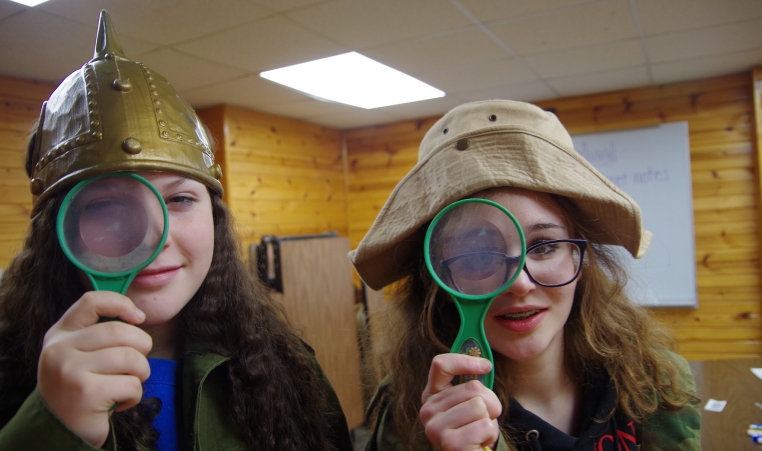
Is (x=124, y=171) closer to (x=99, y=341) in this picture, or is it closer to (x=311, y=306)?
(x=99, y=341)

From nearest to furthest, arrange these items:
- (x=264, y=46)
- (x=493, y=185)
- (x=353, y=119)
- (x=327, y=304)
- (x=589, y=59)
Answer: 1. (x=493, y=185)
2. (x=264, y=46)
3. (x=589, y=59)
4. (x=327, y=304)
5. (x=353, y=119)

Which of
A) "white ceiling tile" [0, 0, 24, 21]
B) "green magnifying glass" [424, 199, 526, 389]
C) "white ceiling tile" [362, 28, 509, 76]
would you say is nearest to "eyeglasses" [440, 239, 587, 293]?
"green magnifying glass" [424, 199, 526, 389]

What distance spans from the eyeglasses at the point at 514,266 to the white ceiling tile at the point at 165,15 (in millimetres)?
1850

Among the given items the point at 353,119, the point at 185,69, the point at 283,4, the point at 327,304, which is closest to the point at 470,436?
the point at 283,4

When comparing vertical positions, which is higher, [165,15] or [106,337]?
[165,15]

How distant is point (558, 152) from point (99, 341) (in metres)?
0.87

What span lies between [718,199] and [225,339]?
4276 millimetres

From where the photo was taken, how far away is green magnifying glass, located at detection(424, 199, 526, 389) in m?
0.87

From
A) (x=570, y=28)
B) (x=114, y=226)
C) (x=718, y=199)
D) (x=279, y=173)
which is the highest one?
(x=570, y=28)

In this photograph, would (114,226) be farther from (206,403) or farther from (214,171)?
(206,403)

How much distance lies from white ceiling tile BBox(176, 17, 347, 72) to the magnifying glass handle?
2077mm

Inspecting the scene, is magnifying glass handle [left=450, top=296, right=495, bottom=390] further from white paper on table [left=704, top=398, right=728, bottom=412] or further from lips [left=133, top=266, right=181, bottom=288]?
white paper on table [left=704, top=398, right=728, bottom=412]

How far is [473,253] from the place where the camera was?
93cm

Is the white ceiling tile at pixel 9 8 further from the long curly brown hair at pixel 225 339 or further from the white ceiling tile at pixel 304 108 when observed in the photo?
the white ceiling tile at pixel 304 108
